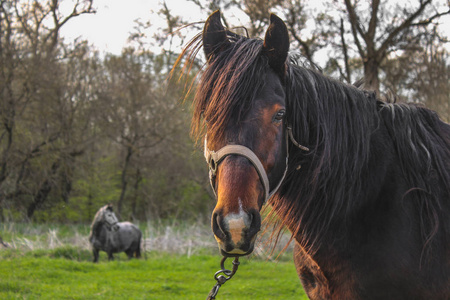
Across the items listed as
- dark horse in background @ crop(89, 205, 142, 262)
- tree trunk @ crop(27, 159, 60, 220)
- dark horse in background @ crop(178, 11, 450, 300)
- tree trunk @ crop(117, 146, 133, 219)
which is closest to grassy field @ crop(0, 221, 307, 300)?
dark horse in background @ crop(89, 205, 142, 262)

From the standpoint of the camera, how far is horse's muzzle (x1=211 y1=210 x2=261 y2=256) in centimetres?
169

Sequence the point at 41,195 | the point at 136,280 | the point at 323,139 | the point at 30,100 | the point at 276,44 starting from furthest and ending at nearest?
the point at 41,195, the point at 30,100, the point at 136,280, the point at 323,139, the point at 276,44

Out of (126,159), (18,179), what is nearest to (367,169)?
(18,179)

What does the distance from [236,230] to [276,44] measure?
3.13ft

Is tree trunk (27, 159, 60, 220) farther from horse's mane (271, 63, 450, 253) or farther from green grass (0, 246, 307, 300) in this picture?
horse's mane (271, 63, 450, 253)

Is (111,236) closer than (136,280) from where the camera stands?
No

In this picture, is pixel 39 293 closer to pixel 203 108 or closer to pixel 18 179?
pixel 203 108

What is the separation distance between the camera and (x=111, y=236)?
10.6 metres

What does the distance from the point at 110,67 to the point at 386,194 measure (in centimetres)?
1833

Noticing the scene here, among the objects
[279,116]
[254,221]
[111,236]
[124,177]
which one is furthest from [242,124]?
[124,177]

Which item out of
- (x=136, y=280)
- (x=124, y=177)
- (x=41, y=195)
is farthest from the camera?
(x=124, y=177)

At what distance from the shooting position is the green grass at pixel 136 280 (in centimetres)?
647

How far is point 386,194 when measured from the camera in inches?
90.0

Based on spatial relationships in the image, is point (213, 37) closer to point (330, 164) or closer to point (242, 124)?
point (242, 124)
